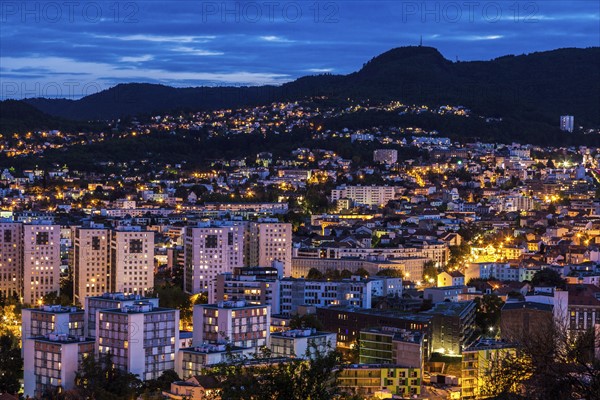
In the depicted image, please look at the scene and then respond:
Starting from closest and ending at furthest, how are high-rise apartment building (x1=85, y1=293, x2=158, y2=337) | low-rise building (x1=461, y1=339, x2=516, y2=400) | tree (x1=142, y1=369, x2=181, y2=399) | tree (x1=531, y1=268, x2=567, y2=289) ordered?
tree (x1=142, y1=369, x2=181, y2=399) → low-rise building (x1=461, y1=339, x2=516, y2=400) → high-rise apartment building (x1=85, y1=293, x2=158, y2=337) → tree (x1=531, y1=268, x2=567, y2=289)

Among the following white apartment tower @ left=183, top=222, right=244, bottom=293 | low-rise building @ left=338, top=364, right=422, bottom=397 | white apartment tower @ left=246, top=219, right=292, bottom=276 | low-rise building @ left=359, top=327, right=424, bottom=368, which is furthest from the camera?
white apartment tower @ left=246, top=219, right=292, bottom=276

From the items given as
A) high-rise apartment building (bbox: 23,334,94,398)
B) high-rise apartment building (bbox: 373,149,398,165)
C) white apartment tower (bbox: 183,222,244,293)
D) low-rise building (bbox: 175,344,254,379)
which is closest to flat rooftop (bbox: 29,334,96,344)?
high-rise apartment building (bbox: 23,334,94,398)

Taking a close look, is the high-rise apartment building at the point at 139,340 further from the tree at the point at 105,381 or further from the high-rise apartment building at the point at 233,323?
the high-rise apartment building at the point at 233,323

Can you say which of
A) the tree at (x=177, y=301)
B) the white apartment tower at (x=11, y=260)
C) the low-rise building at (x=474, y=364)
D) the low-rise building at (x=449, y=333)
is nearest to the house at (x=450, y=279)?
the tree at (x=177, y=301)

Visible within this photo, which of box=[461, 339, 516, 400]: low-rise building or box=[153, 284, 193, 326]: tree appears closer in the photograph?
box=[461, 339, 516, 400]: low-rise building

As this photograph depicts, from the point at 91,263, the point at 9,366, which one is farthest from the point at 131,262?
the point at 9,366

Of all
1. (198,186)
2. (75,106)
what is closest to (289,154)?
(198,186)

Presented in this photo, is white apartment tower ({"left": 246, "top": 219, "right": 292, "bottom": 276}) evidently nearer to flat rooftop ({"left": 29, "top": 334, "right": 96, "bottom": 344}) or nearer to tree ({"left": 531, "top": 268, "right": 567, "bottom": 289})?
tree ({"left": 531, "top": 268, "right": 567, "bottom": 289})
